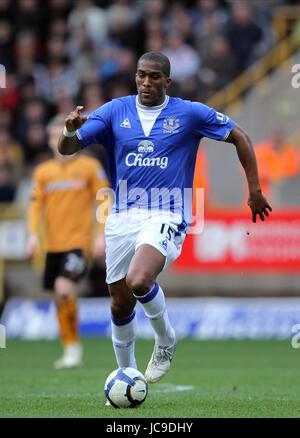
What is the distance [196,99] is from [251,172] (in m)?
10.1

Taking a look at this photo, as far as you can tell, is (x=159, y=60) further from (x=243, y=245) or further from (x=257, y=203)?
(x=243, y=245)

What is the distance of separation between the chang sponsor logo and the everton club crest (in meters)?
0.17

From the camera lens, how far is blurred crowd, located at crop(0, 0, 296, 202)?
18969 millimetres

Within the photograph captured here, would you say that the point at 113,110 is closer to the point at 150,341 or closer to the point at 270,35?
the point at 150,341

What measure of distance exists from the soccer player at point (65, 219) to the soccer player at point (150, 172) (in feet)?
12.5

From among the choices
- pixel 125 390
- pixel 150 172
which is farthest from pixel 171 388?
pixel 150 172

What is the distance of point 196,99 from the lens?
61.1 feet

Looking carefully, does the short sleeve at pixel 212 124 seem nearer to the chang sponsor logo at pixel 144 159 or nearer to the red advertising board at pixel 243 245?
the chang sponsor logo at pixel 144 159

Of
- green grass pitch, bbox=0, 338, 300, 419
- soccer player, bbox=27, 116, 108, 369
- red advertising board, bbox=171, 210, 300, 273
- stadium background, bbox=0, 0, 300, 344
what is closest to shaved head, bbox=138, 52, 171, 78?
green grass pitch, bbox=0, 338, 300, 419

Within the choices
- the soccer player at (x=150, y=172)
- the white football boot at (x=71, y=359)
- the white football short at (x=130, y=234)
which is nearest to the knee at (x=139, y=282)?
the soccer player at (x=150, y=172)

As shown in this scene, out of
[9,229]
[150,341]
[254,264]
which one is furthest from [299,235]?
[9,229]

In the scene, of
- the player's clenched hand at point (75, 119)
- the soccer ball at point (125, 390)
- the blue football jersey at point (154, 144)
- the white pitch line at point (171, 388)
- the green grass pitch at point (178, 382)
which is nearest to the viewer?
the green grass pitch at point (178, 382)

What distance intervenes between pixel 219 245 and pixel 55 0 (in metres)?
7.15

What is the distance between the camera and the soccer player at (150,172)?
8562 millimetres
